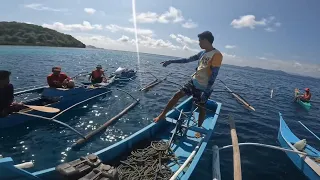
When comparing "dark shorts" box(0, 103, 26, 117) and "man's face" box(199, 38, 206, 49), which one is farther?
"dark shorts" box(0, 103, 26, 117)

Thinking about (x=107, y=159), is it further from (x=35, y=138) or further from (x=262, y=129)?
(x=262, y=129)

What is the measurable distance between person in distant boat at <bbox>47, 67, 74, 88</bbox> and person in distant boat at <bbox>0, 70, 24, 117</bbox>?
3.25 meters

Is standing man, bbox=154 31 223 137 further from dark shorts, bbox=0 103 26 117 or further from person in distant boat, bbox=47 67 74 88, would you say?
person in distant boat, bbox=47 67 74 88

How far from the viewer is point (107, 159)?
6.13m

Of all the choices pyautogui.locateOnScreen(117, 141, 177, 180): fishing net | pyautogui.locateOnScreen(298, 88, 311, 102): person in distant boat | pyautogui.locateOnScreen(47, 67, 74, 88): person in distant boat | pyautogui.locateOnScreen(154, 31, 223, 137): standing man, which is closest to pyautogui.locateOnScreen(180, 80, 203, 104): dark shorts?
pyautogui.locateOnScreen(154, 31, 223, 137): standing man

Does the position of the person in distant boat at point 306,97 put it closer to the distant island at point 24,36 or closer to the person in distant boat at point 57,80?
the person in distant boat at point 57,80

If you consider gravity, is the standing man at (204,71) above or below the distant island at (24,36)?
below

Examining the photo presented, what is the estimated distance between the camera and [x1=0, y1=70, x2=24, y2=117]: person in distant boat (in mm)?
8086

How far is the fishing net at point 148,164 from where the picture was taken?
570cm

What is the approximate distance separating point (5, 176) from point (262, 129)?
14013mm

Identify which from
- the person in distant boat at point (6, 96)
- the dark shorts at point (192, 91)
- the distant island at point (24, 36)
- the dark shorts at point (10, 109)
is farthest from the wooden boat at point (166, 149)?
the distant island at point (24, 36)

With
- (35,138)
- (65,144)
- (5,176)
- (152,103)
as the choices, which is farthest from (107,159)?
(152,103)

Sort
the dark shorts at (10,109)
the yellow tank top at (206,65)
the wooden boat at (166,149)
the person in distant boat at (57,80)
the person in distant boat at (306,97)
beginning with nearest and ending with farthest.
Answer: the wooden boat at (166,149) < the yellow tank top at (206,65) < the dark shorts at (10,109) < the person in distant boat at (57,80) < the person in distant boat at (306,97)

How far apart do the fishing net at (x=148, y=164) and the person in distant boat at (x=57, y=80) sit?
302 inches
